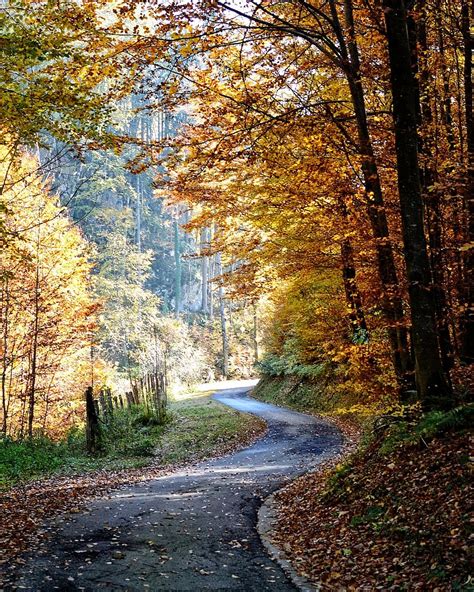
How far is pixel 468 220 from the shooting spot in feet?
28.1

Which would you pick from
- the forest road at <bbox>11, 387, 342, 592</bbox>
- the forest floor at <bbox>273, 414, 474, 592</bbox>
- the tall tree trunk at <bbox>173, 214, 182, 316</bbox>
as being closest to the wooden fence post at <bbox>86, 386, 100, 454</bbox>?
the forest road at <bbox>11, 387, 342, 592</bbox>

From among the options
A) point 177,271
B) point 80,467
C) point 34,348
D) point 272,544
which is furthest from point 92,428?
point 177,271

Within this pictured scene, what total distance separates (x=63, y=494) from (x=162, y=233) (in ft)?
186

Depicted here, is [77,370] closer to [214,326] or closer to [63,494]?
[63,494]

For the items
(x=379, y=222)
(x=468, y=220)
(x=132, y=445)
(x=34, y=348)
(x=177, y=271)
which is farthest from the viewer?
(x=177, y=271)

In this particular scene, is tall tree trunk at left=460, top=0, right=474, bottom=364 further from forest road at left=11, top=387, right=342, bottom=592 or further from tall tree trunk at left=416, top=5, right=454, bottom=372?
forest road at left=11, top=387, right=342, bottom=592

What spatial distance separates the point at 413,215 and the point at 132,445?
12.9m

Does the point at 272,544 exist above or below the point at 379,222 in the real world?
below

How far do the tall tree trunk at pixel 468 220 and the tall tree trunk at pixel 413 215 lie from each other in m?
1.07

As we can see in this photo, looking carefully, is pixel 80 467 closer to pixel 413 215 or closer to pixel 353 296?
pixel 353 296

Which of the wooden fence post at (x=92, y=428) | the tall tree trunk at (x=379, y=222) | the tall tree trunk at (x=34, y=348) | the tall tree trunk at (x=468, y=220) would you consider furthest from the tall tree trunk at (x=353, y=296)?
the tall tree trunk at (x=34, y=348)

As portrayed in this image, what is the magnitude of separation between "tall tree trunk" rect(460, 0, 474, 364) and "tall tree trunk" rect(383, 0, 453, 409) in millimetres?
1073

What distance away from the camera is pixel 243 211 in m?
13.2

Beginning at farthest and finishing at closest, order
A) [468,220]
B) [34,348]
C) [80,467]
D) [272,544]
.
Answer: [34,348] < [80,467] < [468,220] < [272,544]
